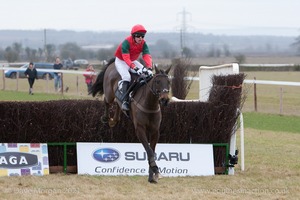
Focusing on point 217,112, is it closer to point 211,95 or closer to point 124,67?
point 211,95

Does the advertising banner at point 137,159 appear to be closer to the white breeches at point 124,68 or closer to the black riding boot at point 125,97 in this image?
the black riding boot at point 125,97

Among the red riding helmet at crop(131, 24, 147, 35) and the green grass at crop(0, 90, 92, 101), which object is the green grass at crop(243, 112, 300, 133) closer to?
the green grass at crop(0, 90, 92, 101)

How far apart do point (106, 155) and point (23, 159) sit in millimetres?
1411

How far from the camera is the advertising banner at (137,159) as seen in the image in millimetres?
11211

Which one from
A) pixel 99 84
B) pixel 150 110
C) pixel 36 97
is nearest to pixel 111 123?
pixel 99 84

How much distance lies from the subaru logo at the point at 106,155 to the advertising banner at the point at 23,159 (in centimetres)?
87

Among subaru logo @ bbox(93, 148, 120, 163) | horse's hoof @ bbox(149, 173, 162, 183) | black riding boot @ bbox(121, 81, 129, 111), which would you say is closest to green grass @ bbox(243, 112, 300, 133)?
subaru logo @ bbox(93, 148, 120, 163)

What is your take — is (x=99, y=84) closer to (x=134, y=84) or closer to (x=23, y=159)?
(x=134, y=84)

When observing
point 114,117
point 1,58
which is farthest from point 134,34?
point 1,58

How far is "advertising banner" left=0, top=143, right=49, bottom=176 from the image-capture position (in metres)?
10.9

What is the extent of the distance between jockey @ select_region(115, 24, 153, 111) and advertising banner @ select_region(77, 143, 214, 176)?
Answer: 1.15 meters

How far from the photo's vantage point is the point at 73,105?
37.5 ft

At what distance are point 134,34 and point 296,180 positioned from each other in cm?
357

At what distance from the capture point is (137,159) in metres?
11.3
